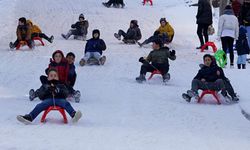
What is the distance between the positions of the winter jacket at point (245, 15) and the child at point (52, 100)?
11.2 meters

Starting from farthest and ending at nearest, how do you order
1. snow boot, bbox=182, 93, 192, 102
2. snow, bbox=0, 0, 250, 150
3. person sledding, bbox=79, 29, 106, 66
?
1. person sledding, bbox=79, 29, 106, 66
2. snow boot, bbox=182, 93, 192, 102
3. snow, bbox=0, 0, 250, 150

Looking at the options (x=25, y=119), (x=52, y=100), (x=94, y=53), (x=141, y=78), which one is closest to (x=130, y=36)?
(x=94, y=53)

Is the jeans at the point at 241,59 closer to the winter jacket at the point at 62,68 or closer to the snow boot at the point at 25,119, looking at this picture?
the winter jacket at the point at 62,68

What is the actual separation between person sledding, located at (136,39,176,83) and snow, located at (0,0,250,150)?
23 cm

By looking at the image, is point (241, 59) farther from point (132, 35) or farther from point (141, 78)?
point (132, 35)

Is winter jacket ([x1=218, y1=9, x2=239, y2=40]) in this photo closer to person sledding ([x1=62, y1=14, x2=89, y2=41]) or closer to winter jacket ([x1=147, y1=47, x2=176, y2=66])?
winter jacket ([x1=147, y1=47, x2=176, y2=66])

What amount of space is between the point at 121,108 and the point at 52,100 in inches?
76.8

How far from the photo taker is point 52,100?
1050 centimetres

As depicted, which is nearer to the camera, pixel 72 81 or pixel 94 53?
pixel 72 81

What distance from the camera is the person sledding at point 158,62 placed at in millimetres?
15219

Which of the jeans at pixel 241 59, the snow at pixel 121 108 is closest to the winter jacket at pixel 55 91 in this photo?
the snow at pixel 121 108

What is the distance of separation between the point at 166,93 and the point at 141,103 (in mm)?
1496

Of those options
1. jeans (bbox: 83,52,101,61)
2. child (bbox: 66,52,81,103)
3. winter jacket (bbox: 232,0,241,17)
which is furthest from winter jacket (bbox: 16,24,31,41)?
winter jacket (bbox: 232,0,241,17)

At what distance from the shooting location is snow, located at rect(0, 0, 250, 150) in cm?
897
